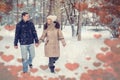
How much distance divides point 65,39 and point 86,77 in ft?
1.13

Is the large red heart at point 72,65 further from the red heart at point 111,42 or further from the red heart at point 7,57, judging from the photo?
the red heart at point 7,57

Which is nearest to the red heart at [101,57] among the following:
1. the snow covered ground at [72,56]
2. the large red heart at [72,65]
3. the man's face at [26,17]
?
the snow covered ground at [72,56]

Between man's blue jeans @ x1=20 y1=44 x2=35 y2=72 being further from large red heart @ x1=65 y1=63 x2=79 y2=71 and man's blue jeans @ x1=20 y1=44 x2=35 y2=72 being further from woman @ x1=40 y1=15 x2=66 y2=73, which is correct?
large red heart @ x1=65 y1=63 x2=79 y2=71

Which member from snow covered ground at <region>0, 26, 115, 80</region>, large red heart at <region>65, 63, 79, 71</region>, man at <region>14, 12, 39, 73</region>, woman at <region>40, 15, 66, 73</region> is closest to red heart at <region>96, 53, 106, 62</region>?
snow covered ground at <region>0, 26, 115, 80</region>

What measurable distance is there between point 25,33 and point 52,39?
0.72 feet

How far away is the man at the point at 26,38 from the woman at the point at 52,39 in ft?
0.27

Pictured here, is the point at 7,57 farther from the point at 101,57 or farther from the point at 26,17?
the point at 101,57

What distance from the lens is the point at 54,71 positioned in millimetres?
2609

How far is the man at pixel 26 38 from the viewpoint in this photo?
2.59 metres

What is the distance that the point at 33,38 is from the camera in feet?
8.56

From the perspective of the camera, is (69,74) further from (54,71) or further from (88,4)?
(88,4)

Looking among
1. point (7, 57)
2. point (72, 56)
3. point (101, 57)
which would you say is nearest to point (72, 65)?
point (72, 56)

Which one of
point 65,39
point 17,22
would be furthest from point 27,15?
point 65,39

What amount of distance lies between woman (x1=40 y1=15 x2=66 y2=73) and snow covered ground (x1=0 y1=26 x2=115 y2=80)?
0.11 feet
